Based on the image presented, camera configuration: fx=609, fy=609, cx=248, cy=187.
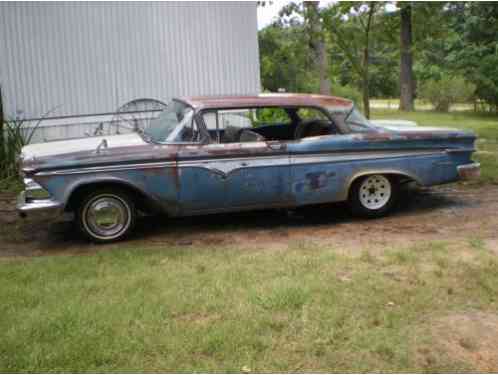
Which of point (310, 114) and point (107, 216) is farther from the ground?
point (310, 114)

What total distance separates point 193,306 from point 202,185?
225cm

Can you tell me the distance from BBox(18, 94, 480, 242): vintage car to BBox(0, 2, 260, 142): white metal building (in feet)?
13.1

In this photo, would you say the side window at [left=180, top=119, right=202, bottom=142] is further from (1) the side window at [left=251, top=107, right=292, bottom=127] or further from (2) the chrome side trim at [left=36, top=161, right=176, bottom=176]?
(1) the side window at [left=251, top=107, right=292, bottom=127]

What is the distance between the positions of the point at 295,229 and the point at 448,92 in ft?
82.1

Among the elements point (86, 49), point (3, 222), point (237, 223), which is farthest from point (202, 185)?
point (86, 49)

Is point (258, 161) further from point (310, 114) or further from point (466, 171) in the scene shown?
point (466, 171)

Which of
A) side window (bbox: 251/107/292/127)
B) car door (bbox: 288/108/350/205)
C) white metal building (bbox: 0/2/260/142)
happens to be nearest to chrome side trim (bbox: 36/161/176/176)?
car door (bbox: 288/108/350/205)

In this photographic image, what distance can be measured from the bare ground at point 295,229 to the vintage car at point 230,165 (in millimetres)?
279

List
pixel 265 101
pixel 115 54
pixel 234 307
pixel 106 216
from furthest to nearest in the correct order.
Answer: pixel 115 54
pixel 265 101
pixel 106 216
pixel 234 307

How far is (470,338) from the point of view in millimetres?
3848

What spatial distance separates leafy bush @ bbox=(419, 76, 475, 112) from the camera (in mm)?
29016

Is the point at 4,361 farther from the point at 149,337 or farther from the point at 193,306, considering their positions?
the point at 193,306

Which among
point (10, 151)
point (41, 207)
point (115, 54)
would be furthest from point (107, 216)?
point (115, 54)

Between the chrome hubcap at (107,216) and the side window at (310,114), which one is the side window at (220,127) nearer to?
the side window at (310,114)
